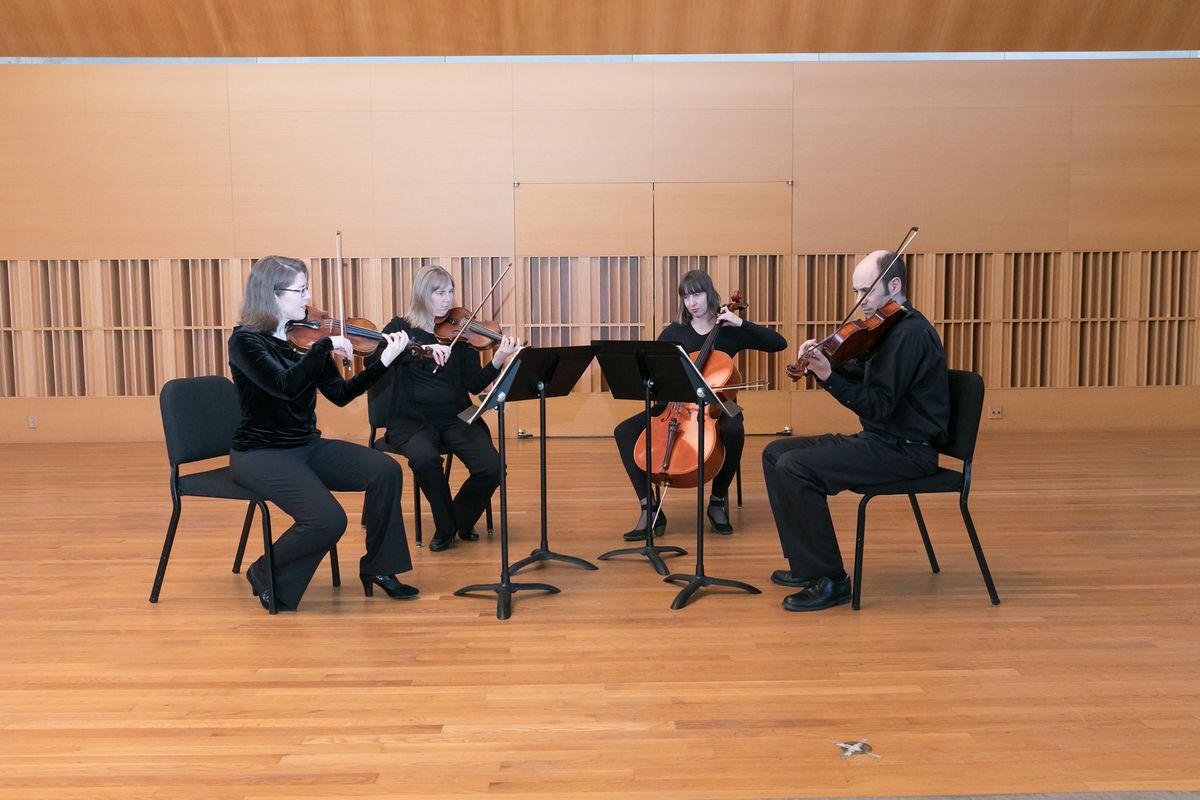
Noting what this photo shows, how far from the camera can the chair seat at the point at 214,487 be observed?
3.31 m

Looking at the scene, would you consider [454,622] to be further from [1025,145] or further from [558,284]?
[1025,145]

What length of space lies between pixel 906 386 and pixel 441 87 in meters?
5.03

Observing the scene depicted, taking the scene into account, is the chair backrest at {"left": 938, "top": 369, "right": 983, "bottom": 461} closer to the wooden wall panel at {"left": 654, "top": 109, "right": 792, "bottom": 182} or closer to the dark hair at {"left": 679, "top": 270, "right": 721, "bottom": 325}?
the dark hair at {"left": 679, "top": 270, "right": 721, "bottom": 325}

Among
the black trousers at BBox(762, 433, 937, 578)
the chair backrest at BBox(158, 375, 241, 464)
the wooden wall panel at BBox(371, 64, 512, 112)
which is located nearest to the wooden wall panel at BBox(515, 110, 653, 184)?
the wooden wall panel at BBox(371, 64, 512, 112)

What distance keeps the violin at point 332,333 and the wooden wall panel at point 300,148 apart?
3653mm

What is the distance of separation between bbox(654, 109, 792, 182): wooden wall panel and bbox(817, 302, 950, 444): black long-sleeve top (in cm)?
426

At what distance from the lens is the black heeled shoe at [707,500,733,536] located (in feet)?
14.4

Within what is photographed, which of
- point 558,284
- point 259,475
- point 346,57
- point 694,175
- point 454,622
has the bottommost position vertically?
point 454,622

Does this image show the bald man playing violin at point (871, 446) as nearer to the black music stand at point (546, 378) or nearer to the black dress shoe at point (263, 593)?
the black music stand at point (546, 378)

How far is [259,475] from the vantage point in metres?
3.28

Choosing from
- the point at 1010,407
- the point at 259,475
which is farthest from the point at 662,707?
the point at 1010,407

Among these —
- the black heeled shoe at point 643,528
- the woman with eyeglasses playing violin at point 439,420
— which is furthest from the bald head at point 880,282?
the woman with eyeglasses playing violin at point 439,420

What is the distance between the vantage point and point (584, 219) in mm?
7398

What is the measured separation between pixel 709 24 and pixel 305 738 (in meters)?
6.12
